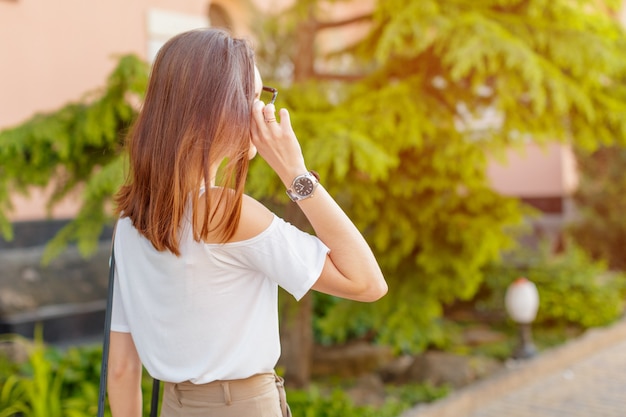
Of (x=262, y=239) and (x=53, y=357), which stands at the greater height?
(x=262, y=239)

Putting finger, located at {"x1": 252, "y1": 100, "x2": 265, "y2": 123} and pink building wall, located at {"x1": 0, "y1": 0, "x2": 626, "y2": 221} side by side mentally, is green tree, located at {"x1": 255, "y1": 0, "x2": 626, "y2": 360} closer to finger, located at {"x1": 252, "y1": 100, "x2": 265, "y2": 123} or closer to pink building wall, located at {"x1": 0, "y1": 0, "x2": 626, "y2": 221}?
pink building wall, located at {"x1": 0, "y1": 0, "x2": 626, "y2": 221}

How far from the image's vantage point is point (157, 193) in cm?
152

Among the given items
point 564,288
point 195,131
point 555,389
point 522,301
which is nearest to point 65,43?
point 522,301

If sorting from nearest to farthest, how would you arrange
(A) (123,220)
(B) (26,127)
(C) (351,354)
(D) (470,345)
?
(A) (123,220), (B) (26,127), (C) (351,354), (D) (470,345)

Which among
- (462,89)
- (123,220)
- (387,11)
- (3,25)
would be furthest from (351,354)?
(123,220)

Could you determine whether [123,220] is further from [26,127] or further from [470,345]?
[470,345]

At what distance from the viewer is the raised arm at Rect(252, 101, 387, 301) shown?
1.51 metres

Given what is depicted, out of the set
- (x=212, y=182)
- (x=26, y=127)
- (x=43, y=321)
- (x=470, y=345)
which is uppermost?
(x=212, y=182)

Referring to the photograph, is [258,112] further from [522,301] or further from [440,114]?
[522,301]

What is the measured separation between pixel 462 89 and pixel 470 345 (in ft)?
11.2

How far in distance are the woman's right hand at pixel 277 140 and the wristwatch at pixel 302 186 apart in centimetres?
1

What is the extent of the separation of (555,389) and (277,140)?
5434 mm

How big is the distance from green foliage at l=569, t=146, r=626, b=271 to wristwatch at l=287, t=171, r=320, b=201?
993 cm

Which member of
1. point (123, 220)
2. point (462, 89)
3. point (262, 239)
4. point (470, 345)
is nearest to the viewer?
point (262, 239)
